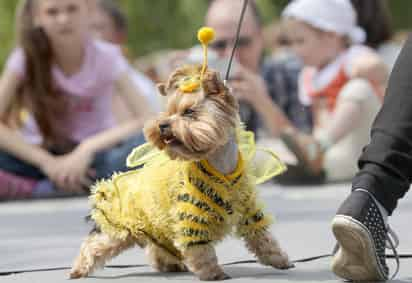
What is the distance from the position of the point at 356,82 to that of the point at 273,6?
711 centimetres

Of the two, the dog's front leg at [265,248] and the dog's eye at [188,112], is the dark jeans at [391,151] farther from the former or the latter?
the dog's eye at [188,112]

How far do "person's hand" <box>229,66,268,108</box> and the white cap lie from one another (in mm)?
492

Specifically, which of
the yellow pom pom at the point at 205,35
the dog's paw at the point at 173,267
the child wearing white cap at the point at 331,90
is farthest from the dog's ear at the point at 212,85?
the child wearing white cap at the point at 331,90

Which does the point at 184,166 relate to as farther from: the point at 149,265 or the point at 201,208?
the point at 149,265

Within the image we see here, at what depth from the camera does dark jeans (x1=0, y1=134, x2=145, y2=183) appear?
6.55 meters

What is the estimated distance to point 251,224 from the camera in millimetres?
3443

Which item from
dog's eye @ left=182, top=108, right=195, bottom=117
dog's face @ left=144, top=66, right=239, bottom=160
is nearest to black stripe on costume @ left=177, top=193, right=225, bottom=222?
dog's face @ left=144, top=66, right=239, bottom=160

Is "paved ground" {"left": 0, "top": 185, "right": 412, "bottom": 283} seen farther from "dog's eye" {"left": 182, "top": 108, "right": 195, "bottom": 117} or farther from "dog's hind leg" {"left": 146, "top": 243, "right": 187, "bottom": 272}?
"dog's eye" {"left": 182, "top": 108, "right": 195, "bottom": 117}

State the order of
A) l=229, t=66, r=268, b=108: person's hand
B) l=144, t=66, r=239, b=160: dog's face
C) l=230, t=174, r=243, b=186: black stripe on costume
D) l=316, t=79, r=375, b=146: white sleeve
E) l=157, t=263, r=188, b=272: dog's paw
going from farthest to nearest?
l=229, t=66, r=268, b=108: person's hand → l=316, t=79, r=375, b=146: white sleeve → l=157, t=263, r=188, b=272: dog's paw → l=230, t=174, r=243, b=186: black stripe on costume → l=144, t=66, r=239, b=160: dog's face

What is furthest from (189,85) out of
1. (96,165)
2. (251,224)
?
(96,165)

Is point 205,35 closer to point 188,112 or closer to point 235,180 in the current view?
point 188,112

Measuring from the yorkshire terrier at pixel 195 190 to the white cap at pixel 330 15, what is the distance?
3820 mm

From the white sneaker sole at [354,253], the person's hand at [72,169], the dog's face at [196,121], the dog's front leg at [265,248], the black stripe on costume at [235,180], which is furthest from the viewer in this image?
the person's hand at [72,169]

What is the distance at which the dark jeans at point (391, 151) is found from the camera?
3.16 meters
